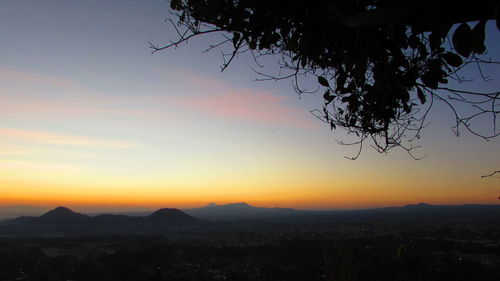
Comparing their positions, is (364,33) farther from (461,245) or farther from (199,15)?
(461,245)

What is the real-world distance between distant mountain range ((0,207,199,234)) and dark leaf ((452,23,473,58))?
119913 mm

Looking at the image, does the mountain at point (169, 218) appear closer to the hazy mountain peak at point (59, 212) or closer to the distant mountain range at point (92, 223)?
the distant mountain range at point (92, 223)

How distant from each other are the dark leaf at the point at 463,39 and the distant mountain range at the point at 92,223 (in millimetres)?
119913

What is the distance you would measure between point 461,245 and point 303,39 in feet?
230

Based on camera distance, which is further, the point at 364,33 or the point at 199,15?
the point at 199,15

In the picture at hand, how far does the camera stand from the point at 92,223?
420 ft

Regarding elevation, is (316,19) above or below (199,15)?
below

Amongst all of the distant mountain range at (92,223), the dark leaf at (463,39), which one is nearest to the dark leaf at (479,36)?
the dark leaf at (463,39)

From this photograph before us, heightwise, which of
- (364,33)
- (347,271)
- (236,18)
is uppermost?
(236,18)

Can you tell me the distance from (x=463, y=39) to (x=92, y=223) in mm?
143126

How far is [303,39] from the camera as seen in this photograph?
11.1 feet

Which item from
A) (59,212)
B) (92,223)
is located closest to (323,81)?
(92,223)

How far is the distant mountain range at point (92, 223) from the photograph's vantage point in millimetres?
115812

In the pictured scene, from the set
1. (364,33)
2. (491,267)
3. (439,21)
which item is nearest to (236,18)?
(364,33)
